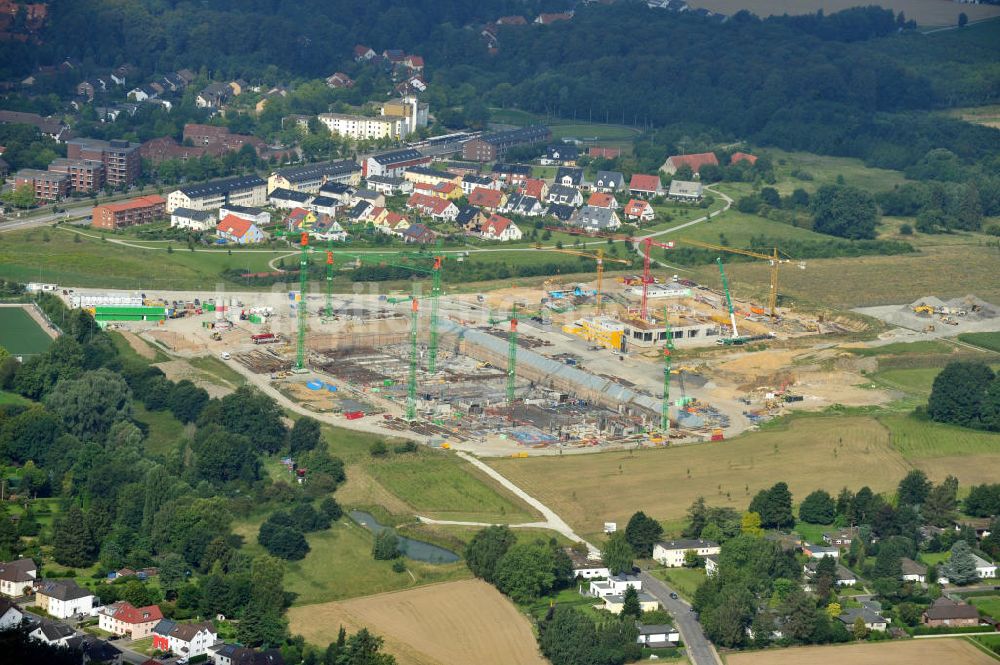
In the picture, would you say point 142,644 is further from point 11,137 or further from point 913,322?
point 11,137

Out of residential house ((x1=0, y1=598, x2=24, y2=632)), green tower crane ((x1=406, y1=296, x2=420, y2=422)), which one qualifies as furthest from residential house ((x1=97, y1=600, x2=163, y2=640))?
green tower crane ((x1=406, y1=296, x2=420, y2=422))

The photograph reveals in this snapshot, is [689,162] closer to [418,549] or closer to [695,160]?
[695,160]

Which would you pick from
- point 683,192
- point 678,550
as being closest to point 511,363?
point 678,550

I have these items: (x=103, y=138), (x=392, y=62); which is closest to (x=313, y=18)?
(x=392, y=62)

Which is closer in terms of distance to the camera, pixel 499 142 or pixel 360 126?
pixel 499 142

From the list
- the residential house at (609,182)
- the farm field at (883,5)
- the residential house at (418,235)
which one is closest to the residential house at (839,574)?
the residential house at (418,235)

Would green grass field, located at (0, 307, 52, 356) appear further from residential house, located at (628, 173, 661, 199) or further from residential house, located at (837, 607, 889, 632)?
residential house, located at (628, 173, 661, 199)

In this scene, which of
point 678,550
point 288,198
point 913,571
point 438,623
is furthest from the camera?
point 288,198
